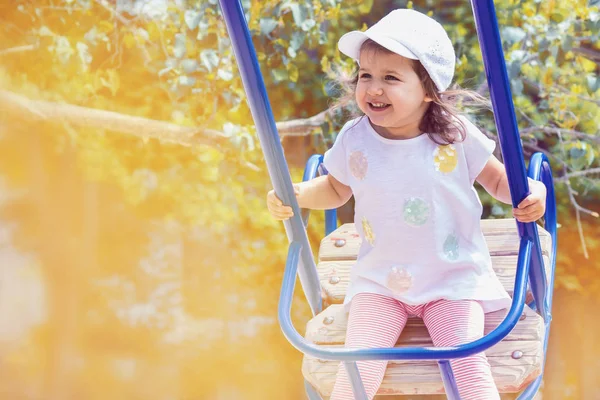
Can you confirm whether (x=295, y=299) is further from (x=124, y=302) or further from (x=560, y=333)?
(x=560, y=333)

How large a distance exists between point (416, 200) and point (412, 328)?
25cm

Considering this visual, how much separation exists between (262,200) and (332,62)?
658 mm

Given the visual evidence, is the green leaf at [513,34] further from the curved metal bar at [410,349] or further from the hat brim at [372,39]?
the curved metal bar at [410,349]

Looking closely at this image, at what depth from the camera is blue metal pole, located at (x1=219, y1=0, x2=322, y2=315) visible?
1.53m

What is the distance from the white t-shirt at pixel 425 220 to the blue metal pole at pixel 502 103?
11cm

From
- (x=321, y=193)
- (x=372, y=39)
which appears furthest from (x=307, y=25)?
(x=372, y=39)

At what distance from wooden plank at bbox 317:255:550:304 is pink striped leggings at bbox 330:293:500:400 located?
185 mm

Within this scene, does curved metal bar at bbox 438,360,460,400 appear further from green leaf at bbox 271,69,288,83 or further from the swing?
green leaf at bbox 271,69,288,83

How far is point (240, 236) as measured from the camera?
366 cm

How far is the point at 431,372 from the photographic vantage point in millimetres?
1613

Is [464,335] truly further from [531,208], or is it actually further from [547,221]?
[547,221]

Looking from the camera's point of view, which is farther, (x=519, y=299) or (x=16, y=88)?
(x=16, y=88)

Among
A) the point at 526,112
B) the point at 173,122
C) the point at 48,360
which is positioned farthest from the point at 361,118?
the point at 48,360

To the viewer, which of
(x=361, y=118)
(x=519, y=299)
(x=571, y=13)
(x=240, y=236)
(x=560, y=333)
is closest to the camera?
(x=519, y=299)
